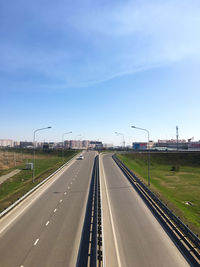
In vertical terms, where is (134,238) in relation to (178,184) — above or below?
above

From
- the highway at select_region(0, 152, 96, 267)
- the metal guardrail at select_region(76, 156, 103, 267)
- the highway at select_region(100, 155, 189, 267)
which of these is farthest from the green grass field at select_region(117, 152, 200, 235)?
the highway at select_region(0, 152, 96, 267)

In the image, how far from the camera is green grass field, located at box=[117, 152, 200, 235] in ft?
84.2

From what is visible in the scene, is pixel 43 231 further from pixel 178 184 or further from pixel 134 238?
pixel 178 184

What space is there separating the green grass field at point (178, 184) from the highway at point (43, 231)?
37.0 feet

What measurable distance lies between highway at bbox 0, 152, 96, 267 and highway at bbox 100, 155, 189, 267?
2712 mm

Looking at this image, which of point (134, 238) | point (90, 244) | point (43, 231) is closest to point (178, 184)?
point (134, 238)

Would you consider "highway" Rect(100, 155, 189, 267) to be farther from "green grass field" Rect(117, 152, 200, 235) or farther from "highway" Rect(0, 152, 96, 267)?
"green grass field" Rect(117, 152, 200, 235)

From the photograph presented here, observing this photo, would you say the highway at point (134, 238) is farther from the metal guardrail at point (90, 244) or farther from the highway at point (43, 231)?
the highway at point (43, 231)

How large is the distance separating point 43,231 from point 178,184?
36660 millimetres

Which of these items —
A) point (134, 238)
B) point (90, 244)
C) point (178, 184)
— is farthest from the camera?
point (178, 184)

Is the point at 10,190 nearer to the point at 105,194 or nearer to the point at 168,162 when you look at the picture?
the point at 105,194

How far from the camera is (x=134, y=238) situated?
17188 millimetres

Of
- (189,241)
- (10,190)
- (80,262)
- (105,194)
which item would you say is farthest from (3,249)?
(10,190)

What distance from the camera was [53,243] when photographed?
1633cm
